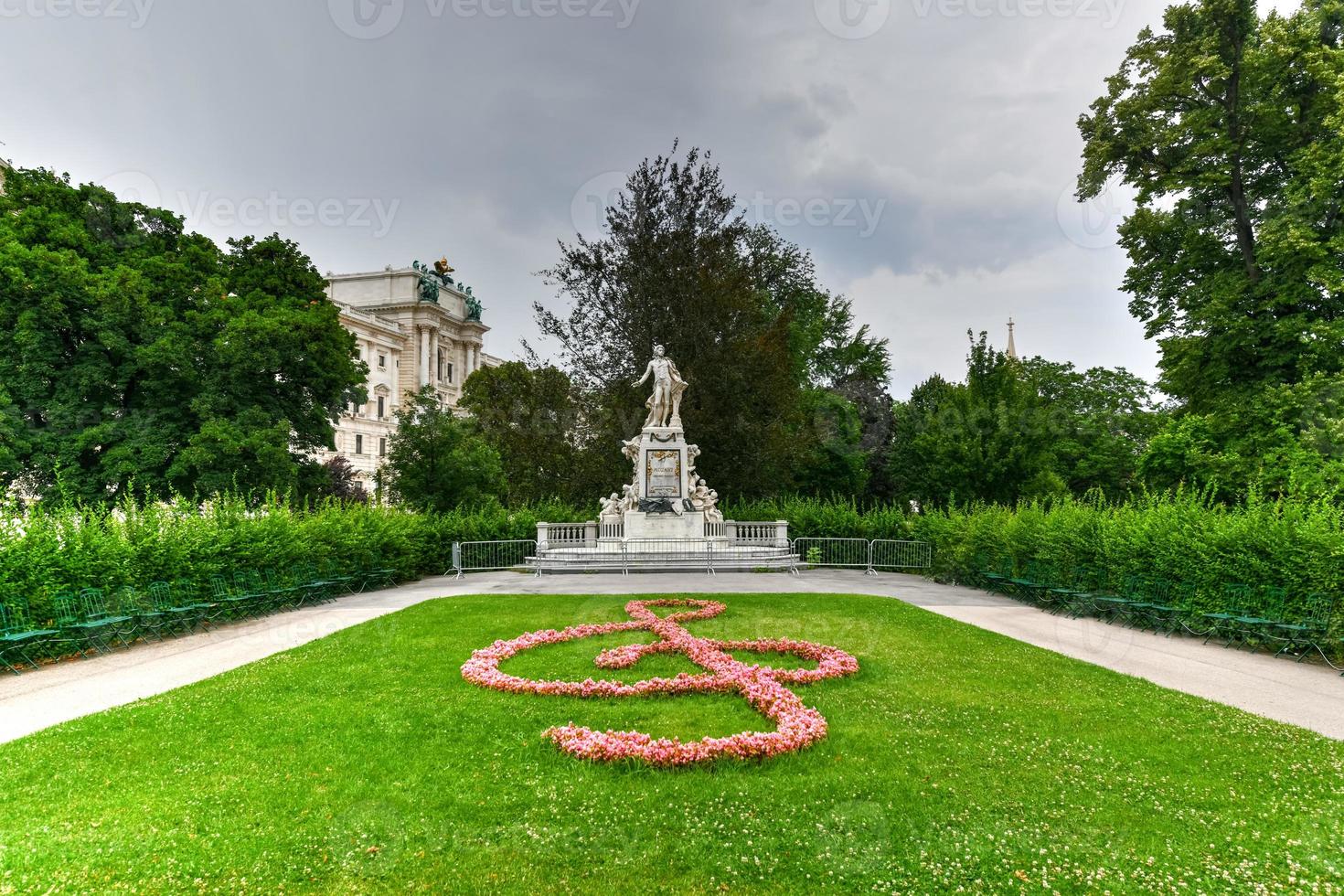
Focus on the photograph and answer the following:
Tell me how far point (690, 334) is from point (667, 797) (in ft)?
88.1

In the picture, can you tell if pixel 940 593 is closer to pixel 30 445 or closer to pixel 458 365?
pixel 30 445

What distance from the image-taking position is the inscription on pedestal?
24.9m

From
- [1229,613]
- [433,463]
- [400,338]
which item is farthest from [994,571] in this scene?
[400,338]

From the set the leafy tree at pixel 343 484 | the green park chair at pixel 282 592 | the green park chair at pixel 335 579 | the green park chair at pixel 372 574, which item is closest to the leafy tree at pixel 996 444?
the green park chair at pixel 372 574

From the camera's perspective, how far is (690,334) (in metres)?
31.1

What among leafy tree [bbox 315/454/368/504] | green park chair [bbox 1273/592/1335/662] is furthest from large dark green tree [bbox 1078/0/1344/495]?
leafy tree [bbox 315/454/368/504]

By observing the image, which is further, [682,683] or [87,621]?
[87,621]

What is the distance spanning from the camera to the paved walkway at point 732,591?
803 cm

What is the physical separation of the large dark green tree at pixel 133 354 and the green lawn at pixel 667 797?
17399 millimetres

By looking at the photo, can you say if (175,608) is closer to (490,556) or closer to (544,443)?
(490,556)

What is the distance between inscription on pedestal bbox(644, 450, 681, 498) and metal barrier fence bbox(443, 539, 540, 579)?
4533mm

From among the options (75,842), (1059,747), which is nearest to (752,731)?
(1059,747)

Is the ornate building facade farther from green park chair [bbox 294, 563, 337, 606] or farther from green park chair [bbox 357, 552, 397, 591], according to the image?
green park chair [bbox 294, 563, 337, 606]

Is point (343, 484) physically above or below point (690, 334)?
below
